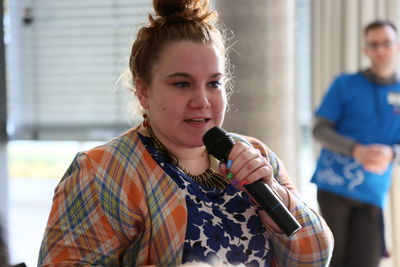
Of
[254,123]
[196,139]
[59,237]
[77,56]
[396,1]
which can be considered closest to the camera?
[59,237]

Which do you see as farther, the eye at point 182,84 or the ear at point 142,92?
the ear at point 142,92

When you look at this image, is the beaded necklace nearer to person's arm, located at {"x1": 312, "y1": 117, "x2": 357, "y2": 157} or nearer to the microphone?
the microphone


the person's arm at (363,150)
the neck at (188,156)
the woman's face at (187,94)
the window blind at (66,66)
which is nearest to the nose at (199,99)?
the woman's face at (187,94)

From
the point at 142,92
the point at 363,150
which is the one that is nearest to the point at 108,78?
the point at 363,150

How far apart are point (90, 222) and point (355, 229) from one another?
2.43m

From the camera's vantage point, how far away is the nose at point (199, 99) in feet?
4.54

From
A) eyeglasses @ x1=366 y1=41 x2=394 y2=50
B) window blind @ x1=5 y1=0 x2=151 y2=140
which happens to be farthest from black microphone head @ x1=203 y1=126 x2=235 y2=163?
window blind @ x1=5 y1=0 x2=151 y2=140

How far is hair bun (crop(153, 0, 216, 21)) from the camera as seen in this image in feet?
4.92

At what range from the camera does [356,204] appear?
11.1 ft

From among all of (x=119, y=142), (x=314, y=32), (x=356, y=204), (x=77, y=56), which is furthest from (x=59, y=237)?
(x=77, y=56)

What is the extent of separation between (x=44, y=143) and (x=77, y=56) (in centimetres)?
97

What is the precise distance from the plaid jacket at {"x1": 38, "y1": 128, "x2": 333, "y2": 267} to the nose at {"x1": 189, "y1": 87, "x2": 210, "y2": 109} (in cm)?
18

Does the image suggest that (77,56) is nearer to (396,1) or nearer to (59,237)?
(396,1)

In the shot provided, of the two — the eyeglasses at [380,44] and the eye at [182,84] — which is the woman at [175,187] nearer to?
the eye at [182,84]
